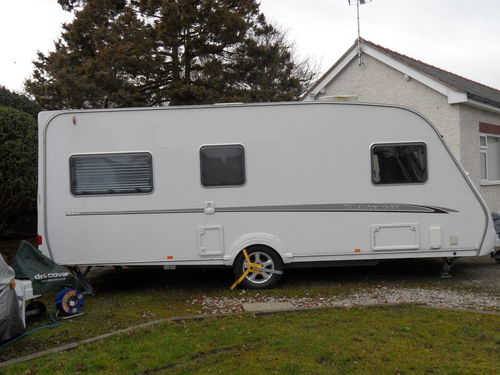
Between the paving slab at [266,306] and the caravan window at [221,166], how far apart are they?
5.87ft

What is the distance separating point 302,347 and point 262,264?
2430 mm

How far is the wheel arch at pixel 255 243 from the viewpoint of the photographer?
6.77 m

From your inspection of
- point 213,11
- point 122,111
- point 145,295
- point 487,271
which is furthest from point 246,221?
point 213,11

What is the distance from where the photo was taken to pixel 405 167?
22.5 ft

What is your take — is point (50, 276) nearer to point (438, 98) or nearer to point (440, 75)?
point (438, 98)

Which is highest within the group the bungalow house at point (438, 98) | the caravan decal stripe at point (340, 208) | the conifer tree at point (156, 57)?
the conifer tree at point (156, 57)

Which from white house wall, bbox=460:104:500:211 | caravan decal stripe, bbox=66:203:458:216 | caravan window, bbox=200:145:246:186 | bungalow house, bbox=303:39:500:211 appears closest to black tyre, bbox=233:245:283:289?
caravan decal stripe, bbox=66:203:458:216

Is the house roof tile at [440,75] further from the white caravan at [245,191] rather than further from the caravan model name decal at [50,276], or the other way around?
the caravan model name decal at [50,276]

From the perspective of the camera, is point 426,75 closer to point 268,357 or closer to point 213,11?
point 213,11

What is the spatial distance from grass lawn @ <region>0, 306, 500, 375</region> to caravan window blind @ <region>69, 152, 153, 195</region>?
7.69 feet

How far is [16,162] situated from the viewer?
362 inches

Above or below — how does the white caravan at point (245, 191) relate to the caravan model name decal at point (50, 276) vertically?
above

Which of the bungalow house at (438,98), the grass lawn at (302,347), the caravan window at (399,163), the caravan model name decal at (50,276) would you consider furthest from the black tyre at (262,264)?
the bungalow house at (438,98)

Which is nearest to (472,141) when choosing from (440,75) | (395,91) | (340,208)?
(440,75)
